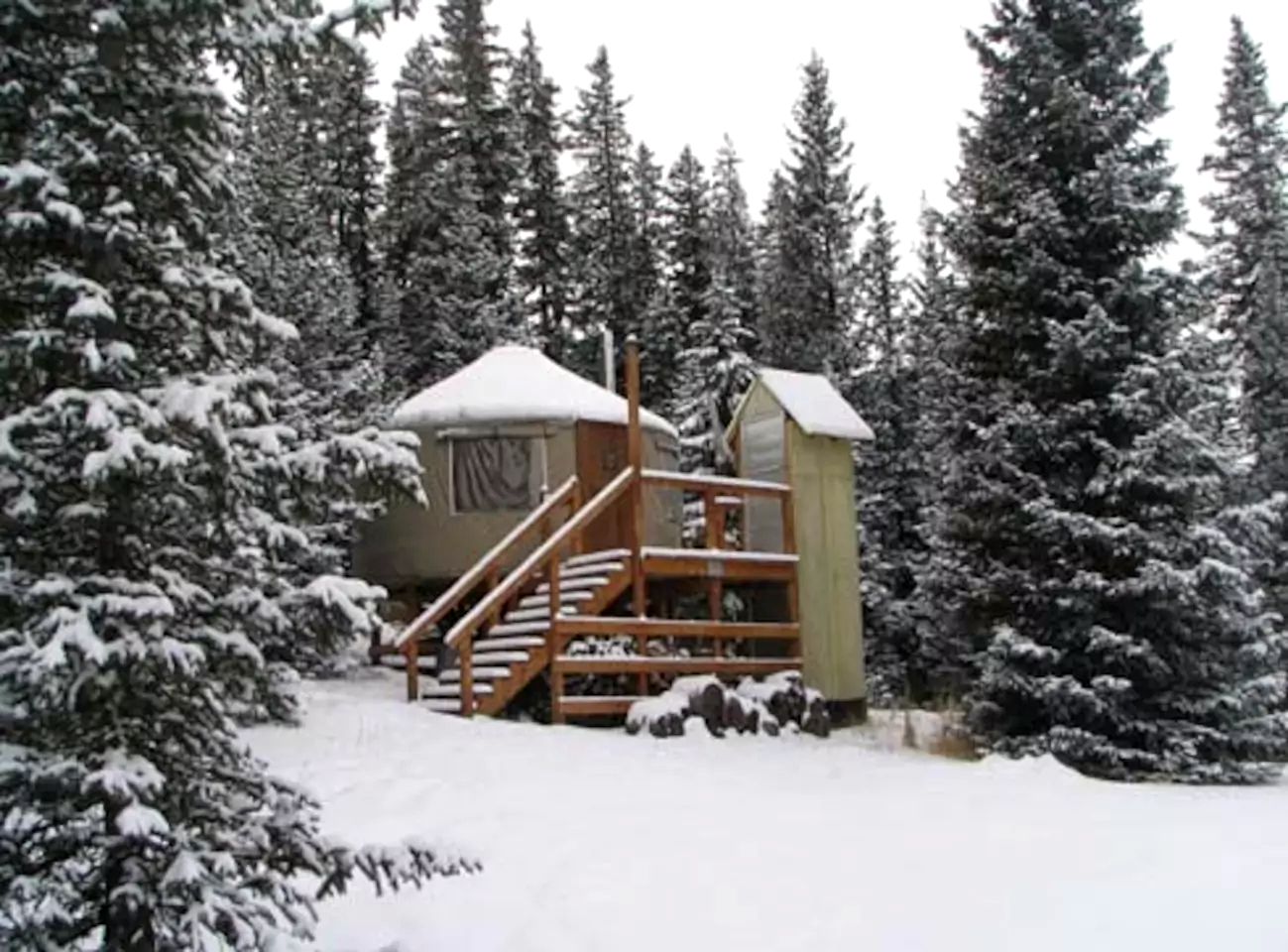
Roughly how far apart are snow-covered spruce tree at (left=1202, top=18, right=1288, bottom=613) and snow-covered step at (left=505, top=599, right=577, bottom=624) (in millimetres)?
14017

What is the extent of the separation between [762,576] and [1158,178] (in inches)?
204

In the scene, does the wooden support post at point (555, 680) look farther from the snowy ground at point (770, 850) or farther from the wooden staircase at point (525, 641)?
the snowy ground at point (770, 850)

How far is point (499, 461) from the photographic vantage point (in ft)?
49.2

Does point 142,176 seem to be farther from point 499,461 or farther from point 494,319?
point 494,319

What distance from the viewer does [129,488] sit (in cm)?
329

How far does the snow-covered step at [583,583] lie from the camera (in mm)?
11492

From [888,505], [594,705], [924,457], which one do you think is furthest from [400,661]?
[888,505]

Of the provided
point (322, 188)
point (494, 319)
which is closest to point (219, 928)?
point (494, 319)

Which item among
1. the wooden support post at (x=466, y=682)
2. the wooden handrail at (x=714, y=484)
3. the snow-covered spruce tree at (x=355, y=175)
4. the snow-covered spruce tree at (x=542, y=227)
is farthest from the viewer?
the snow-covered spruce tree at (x=355, y=175)

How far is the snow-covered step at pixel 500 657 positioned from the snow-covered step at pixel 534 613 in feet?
1.76

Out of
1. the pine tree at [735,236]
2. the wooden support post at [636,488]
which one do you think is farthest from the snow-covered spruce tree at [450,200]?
the wooden support post at [636,488]

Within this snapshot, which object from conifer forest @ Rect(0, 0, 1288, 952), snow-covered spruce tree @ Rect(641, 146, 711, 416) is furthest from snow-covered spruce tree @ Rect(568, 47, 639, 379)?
snow-covered spruce tree @ Rect(641, 146, 711, 416)

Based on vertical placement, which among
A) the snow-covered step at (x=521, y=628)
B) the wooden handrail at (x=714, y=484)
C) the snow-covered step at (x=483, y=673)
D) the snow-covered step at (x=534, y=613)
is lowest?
the snow-covered step at (x=483, y=673)

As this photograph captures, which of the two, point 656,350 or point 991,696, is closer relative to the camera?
point 991,696
